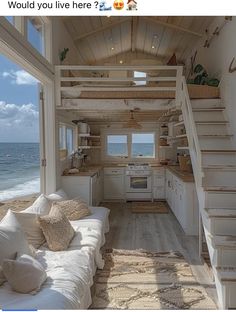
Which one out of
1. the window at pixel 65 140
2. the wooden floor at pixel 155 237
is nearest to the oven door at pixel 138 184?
the wooden floor at pixel 155 237

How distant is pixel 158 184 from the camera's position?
7.21 metres

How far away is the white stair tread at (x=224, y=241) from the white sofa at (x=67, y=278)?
1198 millimetres

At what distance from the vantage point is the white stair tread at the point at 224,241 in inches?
106

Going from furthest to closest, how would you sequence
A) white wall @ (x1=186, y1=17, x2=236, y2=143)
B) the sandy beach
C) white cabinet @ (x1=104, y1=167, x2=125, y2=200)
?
Answer: white cabinet @ (x1=104, y1=167, x2=125, y2=200) → white wall @ (x1=186, y1=17, x2=236, y2=143) → the sandy beach

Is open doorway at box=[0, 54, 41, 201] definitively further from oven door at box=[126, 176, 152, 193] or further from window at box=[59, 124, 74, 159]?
oven door at box=[126, 176, 152, 193]

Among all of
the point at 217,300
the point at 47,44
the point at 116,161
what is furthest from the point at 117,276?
the point at 116,161

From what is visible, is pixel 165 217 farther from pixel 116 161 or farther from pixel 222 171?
pixel 116 161

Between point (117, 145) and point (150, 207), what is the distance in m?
2.43

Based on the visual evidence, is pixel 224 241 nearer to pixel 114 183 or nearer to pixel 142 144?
pixel 114 183

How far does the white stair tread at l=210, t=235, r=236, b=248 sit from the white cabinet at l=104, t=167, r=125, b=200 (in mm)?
4509

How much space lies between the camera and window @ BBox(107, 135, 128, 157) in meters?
8.28

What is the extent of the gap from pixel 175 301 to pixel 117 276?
2.36 feet
